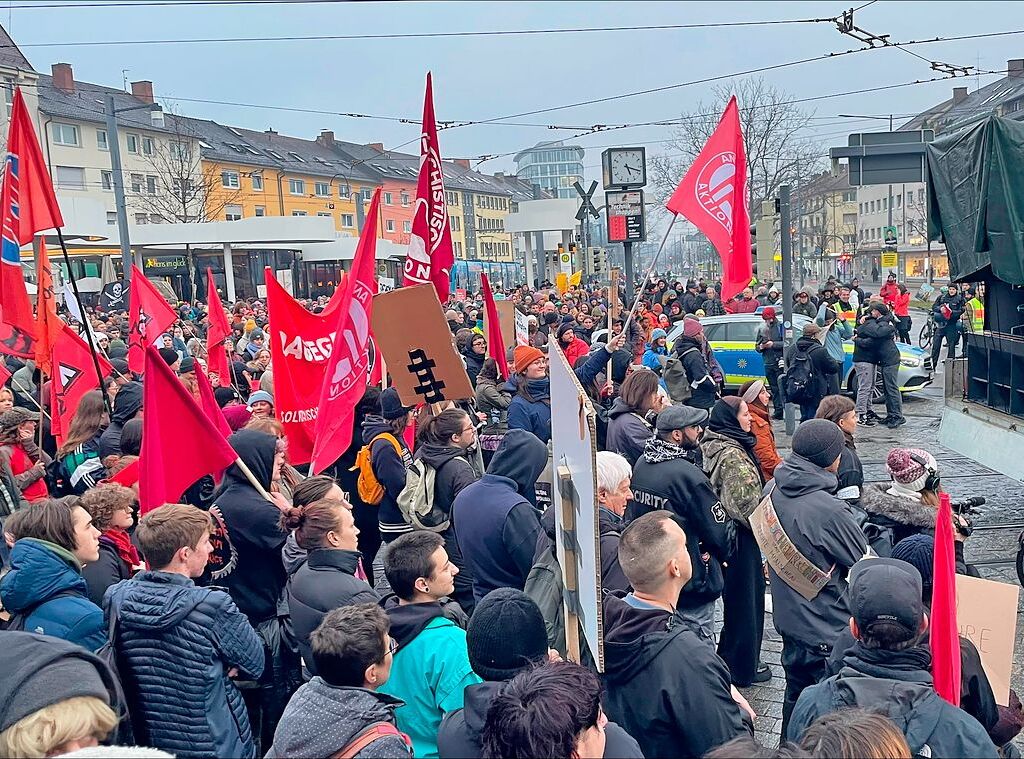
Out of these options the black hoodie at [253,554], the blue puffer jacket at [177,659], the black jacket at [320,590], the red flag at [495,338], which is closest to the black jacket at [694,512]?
the black jacket at [320,590]

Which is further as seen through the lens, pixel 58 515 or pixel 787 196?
pixel 787 196

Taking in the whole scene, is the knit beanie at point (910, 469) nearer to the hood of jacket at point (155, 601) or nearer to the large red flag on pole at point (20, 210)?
the hood of jacket at point (155, 601)

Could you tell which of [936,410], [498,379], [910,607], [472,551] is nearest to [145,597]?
[472,551]

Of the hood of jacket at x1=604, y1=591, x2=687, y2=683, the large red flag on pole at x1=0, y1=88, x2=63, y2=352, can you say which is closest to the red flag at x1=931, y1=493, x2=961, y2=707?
the hood of jacket at x1=604, y1=591, x2=687, y2=683

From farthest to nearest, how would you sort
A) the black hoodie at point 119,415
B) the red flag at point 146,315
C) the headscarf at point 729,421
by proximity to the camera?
the red flag at point 146,315
the black hoodie at point 119,415
the headscarf at point 729,421

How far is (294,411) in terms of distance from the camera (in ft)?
20.9

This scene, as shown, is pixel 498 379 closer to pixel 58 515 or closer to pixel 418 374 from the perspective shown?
pixel 418 374

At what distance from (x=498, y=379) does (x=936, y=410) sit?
7992mm

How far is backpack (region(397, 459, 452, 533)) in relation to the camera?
Answer: 18.9 ft

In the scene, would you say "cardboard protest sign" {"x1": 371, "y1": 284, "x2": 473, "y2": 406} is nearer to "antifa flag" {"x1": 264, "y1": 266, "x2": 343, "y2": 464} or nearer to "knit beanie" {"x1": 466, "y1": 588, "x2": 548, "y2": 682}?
"antifa flag" {"x1": 264, "y1": 266, "x2": 343, "y2": 464}

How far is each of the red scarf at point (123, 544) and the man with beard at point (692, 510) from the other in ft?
8.68

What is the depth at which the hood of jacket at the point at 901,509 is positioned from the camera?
455cm

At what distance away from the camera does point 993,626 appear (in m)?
3.47

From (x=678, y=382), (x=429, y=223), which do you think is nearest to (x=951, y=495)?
(x=678, y=382)
